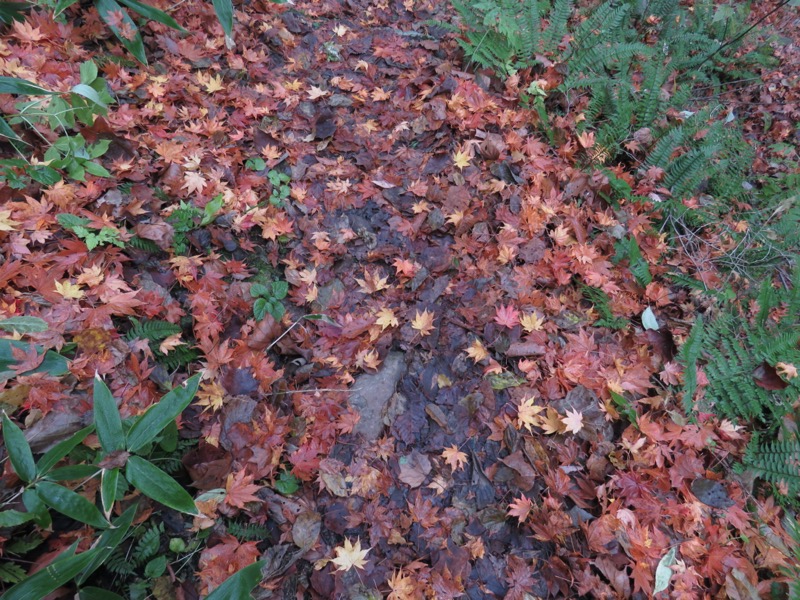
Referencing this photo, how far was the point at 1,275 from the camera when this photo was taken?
6.50ft

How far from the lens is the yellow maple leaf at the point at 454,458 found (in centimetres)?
232

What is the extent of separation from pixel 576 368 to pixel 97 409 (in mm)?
2359

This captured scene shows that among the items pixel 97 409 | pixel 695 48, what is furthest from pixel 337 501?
pixel 695 48

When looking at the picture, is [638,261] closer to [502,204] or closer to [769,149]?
[502,204]

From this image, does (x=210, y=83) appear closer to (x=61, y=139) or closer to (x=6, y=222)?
(x=61, y=139)

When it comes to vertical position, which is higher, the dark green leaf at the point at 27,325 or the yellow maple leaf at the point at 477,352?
the yellow maple leaf at the point at 477,352

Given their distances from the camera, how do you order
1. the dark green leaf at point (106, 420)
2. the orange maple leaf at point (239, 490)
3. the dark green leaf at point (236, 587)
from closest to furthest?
1. the dark green leaf at point (236, 587)
2. the dark green leaf at point (106, 420)
3. the orange maple leaf at point (239, 490)

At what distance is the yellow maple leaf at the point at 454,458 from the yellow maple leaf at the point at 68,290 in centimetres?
202

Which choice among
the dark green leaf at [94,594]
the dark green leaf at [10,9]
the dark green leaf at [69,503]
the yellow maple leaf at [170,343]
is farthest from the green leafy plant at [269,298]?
the dark green leaf at [10,9]

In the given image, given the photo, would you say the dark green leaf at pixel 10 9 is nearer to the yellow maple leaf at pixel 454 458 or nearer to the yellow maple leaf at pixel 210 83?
the yellow maple leaf at pixel 210 83

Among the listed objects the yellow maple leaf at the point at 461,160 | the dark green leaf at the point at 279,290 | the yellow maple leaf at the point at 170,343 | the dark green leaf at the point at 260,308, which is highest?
the yellow maple leaf at the point at 461,160

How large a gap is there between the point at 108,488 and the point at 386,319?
1.63 m

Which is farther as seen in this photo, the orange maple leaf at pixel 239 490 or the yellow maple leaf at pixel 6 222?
the yellow maple leaf at pixel 6 222

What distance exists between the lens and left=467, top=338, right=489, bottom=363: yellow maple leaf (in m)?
2.64
